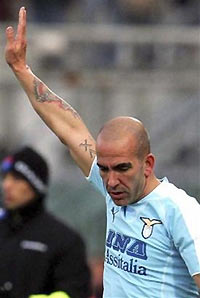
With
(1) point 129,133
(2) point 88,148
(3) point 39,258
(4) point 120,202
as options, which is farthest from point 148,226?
(3) point 39,258

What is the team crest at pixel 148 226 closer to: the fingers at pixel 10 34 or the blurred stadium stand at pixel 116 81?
the fingers at pixel 10 34

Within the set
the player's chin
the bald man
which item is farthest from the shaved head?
the player's chin

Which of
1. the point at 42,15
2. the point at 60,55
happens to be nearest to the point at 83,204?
the point at 60,55

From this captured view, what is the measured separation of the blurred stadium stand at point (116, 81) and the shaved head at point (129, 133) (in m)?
7.88

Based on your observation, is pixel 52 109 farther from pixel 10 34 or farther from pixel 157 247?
pixel 157 247

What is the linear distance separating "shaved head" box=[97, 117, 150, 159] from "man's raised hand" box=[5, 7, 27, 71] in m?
0.96

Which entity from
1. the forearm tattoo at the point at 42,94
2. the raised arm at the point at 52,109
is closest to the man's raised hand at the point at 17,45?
the raised arm at the point at 52,109

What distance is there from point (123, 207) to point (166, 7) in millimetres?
10514

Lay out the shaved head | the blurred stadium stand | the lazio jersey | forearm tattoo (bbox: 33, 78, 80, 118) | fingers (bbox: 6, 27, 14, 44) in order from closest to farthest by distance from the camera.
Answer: the lazio jersey, the shaved head, fingers (bbox: 6, 27, 14, 44), forearm tattoo (bbox: 33, 78, 80, 118), the blurred stadium stand

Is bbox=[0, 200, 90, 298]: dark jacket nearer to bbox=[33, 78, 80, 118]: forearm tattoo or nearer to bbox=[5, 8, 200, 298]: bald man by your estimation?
bbox=[33, 78, 80, 118]: forearm tattoo

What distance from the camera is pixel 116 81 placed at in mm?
15320

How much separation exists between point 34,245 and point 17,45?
181 cm

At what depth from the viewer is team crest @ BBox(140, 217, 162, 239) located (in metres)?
5.32

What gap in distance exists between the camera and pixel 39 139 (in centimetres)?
1673
